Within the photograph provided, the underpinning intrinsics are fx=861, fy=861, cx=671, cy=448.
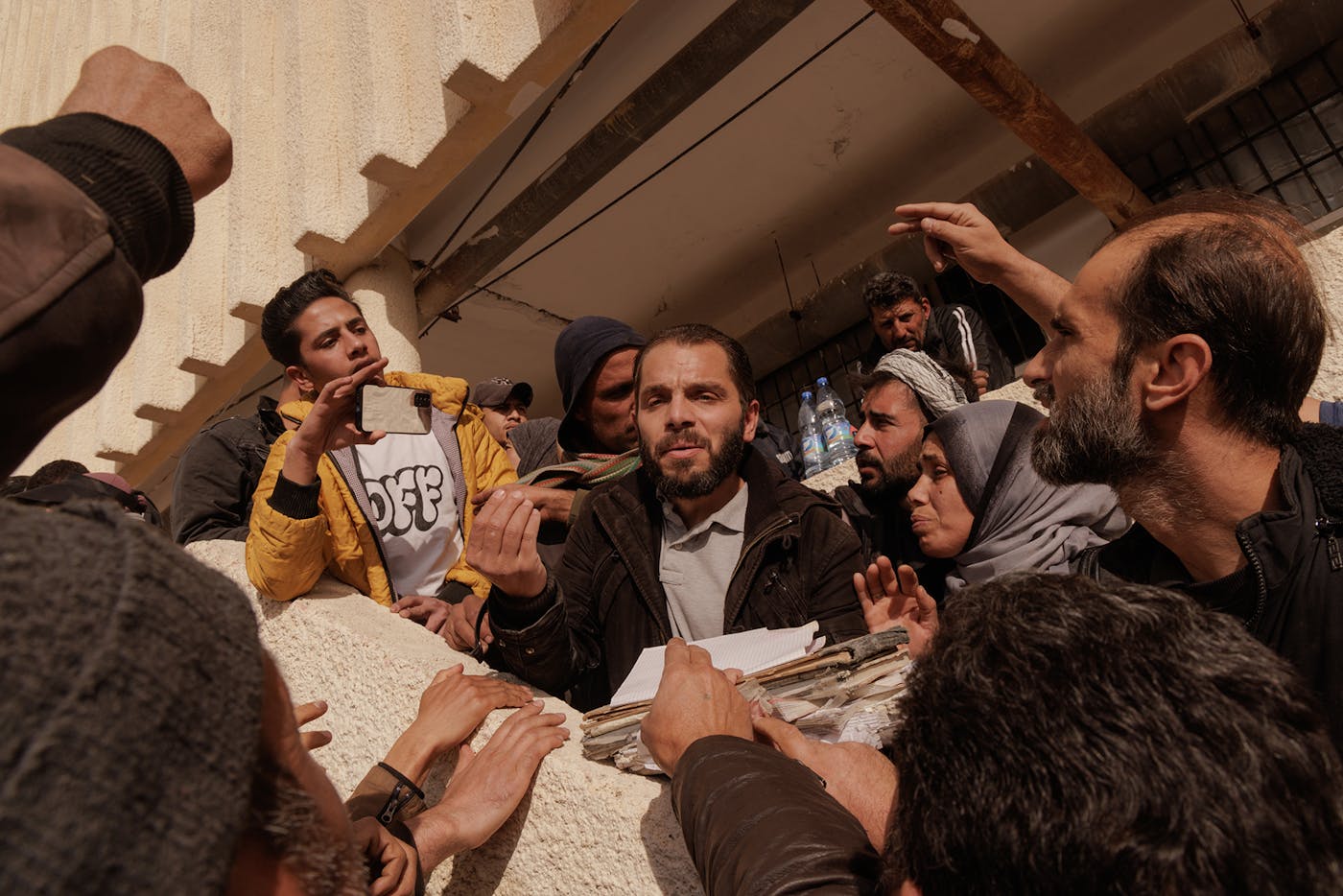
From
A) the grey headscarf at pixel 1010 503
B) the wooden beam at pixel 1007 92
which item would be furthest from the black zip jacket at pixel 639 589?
the wooden beam at pixel 1007 92

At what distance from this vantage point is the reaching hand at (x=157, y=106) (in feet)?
4.12

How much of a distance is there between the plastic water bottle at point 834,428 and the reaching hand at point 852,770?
3.39 m

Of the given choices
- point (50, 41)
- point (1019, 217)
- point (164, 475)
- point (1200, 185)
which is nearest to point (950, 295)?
point (1019, 217)

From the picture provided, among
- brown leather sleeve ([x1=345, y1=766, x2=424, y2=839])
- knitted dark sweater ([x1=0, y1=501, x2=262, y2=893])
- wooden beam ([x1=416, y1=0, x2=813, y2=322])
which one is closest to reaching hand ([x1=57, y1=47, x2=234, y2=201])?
knitted dark sweater ([x1=0, y1=501, x2=262, y2=893])

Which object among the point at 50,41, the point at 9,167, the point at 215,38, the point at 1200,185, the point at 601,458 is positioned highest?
the point at 50,41

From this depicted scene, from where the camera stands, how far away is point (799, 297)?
732 centimetres

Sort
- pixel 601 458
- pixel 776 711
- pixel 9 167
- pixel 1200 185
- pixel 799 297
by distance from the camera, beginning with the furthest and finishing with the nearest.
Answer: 1. pixel 799 297
2. pixel 1200 185
3. pixel 601 458
4. pixel 776 711
5. pixel 9 167

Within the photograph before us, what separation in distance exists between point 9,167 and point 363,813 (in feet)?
4.32

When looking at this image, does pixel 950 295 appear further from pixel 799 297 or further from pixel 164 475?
pixel 164 475

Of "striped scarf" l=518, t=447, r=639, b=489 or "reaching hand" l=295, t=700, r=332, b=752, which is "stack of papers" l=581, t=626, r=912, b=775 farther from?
"striped scarf" l=518, t=447, r=639, b=489

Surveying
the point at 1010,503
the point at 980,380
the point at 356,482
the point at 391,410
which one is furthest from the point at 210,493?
the point at 980,380

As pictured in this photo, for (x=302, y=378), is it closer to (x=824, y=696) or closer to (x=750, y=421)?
(x=750, y=421)

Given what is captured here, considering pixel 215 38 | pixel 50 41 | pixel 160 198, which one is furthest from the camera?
pixel 50 41

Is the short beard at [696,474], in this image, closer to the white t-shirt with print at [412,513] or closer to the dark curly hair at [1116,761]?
the white t-shirt with print at [412,513]
